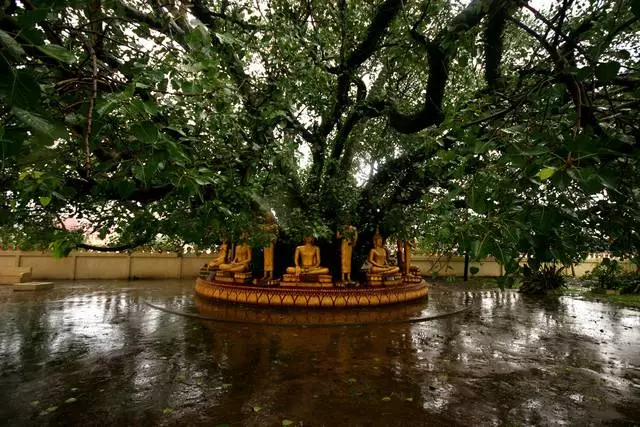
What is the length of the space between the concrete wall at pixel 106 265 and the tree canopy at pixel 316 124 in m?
6.75

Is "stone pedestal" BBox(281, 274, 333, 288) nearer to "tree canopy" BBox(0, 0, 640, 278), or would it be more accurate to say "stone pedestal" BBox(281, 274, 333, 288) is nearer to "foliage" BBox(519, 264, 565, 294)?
"tree canopy" BBox(0, 0, 640, 278)

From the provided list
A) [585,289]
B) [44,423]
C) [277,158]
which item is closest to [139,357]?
[44,423]

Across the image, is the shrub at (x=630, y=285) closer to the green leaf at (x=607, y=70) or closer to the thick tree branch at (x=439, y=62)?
the thick tree branch at (x=439, y=62)

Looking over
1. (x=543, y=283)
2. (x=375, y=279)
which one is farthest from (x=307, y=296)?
(x=543, y=283)

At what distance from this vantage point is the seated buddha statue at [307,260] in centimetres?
1019

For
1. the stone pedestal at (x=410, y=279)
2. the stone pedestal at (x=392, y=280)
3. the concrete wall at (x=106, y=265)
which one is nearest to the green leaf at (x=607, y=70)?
the stone pedestal at (x=392, y=280)

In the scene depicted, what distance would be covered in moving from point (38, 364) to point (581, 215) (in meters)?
6.50

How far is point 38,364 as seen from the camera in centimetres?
505

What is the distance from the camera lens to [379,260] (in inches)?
439

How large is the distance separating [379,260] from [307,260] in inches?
88.1

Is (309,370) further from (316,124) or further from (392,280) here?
(392,280)

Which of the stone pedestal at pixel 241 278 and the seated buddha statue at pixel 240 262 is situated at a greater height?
the seated buddha statue at pixel 240 262

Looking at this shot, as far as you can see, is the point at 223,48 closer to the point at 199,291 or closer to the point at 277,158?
the point at 277,158

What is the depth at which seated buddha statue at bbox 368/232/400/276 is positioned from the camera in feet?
35.7
